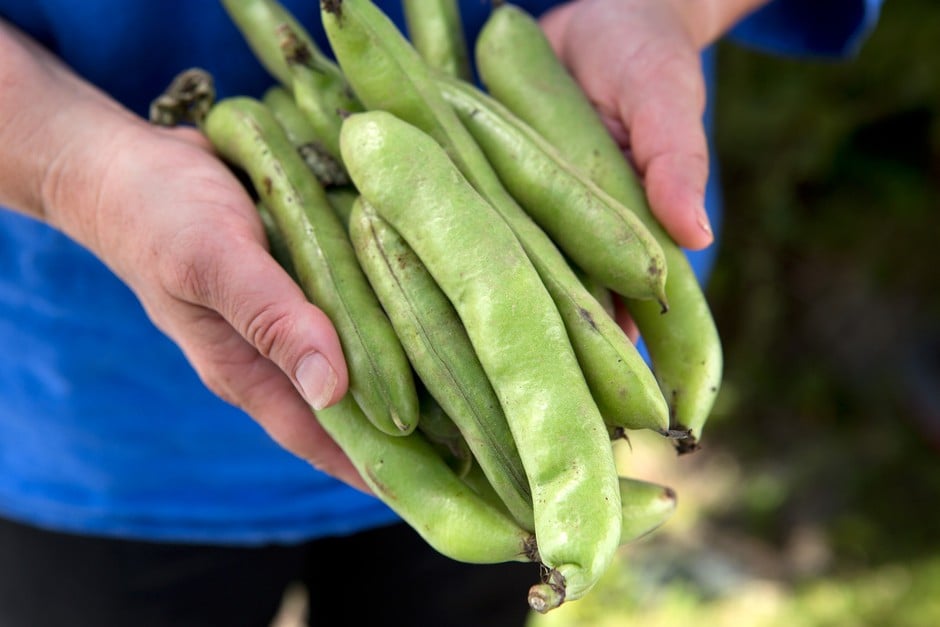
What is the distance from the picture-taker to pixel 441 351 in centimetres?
137

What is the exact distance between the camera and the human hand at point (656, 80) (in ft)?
5.34

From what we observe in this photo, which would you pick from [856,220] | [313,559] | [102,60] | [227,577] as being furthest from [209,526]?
[856,220]

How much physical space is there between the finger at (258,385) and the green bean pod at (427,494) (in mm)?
72

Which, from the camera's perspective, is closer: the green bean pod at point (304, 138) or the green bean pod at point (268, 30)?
the green bean pod at point (304, 138)

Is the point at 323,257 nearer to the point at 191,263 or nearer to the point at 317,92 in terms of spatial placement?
the point at 191,263

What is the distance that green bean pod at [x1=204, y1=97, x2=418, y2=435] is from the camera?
1381 millimetres

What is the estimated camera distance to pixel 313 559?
2375 millimetres

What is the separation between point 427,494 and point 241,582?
101 cm

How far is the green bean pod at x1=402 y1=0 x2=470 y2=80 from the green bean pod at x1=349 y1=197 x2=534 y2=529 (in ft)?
1.78

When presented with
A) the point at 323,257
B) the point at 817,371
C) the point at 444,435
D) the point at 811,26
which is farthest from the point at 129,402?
the point at 817,371

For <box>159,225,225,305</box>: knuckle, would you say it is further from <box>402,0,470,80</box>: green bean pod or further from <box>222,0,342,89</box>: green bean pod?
<box>402,0,470,80</box>: green bean pod

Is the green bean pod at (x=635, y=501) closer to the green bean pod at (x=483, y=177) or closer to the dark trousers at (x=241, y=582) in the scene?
the green bean pod at (x=483, y=177)

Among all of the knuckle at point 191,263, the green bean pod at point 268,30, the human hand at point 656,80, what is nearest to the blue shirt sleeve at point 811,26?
the human hand at point 656,80

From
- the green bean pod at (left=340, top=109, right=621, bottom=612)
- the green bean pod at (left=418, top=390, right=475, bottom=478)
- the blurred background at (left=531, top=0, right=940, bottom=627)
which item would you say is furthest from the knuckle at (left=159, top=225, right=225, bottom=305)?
the blurred background at (left=531, top=0, right=940, bottom=627)
